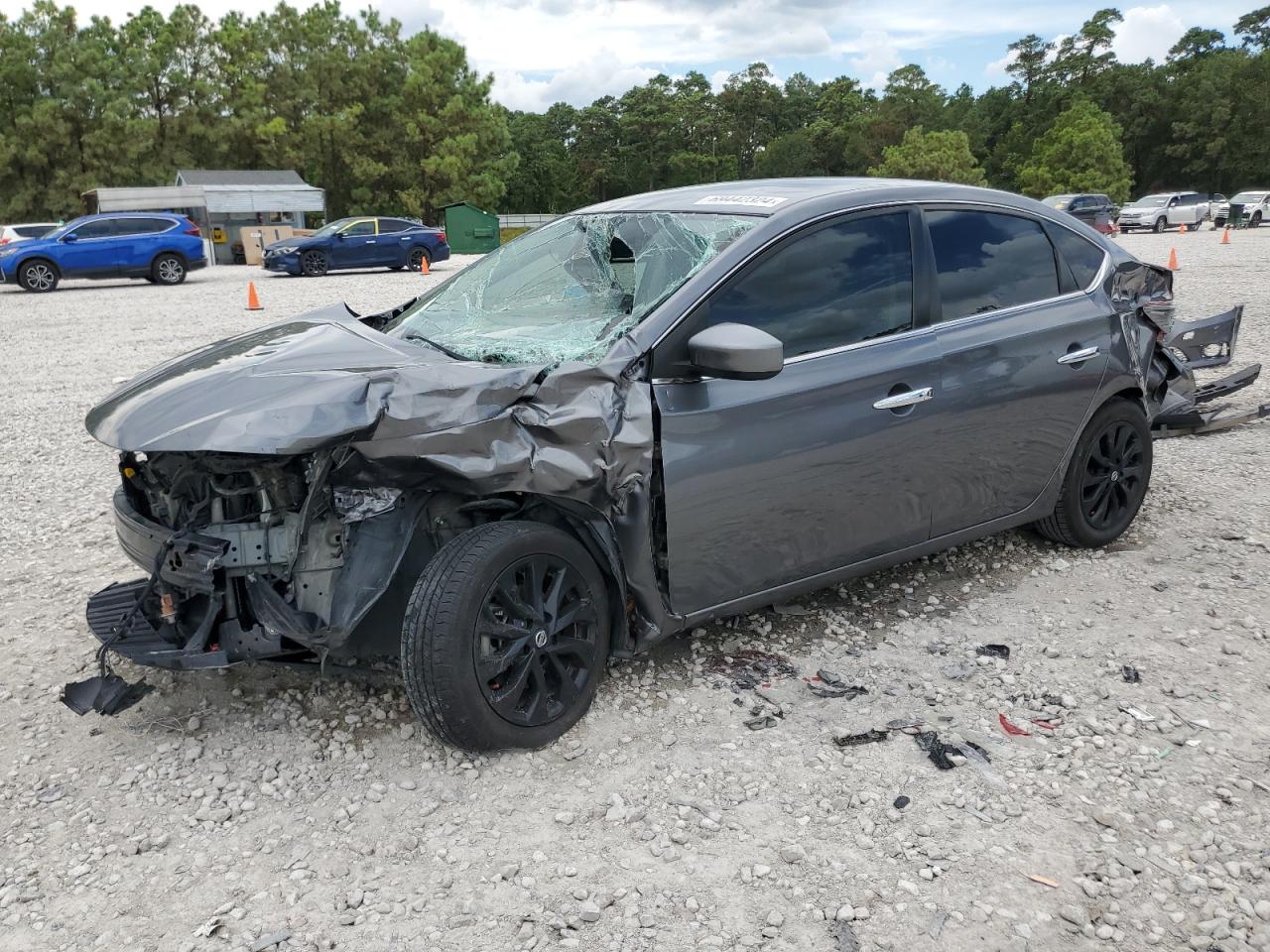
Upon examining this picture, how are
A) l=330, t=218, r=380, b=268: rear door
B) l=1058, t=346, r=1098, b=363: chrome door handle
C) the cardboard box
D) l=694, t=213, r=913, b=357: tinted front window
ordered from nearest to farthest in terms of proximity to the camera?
l=694, t=213, r=913, b=357: tinted front window, l=1058, t=346, r=1098, b=363: chrome door handle, l=330, t=218, r=380, b=268: rear door, the cardboard box

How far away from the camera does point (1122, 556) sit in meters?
4.77

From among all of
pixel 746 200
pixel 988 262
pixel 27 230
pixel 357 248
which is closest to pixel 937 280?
pixel 988 262

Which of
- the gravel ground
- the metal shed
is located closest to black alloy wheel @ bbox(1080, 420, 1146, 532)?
the gravel ground

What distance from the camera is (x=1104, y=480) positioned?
471 centimetres

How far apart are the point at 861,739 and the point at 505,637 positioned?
3.95 feet

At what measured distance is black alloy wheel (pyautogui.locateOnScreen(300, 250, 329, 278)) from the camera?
2431 centimetres

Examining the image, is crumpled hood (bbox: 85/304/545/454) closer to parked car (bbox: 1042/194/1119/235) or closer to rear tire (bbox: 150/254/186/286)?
rear tire (bbox: 150/254/186/286)

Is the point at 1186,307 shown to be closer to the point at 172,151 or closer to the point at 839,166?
the point at 172,151

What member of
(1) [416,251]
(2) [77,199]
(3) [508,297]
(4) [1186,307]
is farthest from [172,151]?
(3) [508,297]

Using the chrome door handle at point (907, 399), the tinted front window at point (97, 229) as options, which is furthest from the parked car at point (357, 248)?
the chrome door handle at point (907, 399)

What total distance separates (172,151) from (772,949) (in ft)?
168

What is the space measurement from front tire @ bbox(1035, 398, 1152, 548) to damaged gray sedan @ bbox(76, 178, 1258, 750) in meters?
0.25

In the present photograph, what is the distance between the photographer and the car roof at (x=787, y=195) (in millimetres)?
3814

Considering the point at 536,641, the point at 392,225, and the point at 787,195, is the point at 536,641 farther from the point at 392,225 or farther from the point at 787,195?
the point at 392,225
